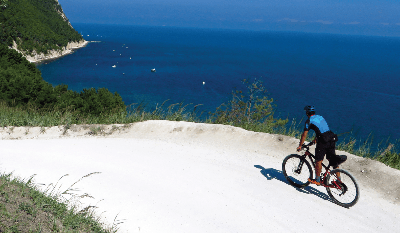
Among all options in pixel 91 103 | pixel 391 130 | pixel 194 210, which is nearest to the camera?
pixel 194 210

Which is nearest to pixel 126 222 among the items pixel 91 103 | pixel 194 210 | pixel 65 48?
pixel 194 210

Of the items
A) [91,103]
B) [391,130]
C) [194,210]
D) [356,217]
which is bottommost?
[391,130]

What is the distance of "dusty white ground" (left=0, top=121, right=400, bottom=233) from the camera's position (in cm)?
573

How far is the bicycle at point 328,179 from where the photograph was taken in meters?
6.77

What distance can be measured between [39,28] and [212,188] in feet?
412

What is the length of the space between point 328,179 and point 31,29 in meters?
121

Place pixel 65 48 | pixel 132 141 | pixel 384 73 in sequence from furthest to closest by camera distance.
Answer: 1. pixel 65 48
2. pixel 384 73
3. pixel 132 141

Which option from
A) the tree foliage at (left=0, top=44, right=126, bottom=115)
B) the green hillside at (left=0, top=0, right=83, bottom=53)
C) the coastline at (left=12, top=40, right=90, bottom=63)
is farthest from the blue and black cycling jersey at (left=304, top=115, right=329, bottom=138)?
the coastline at (left=12, top=40, right=90, bottom=63)

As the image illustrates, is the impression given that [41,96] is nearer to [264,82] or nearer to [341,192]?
[341,192]

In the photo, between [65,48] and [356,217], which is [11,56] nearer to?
[356,217]

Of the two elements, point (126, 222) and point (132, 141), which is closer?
point (126, 222)

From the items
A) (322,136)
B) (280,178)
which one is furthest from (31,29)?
(322,136)

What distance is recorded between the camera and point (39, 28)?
108375 mm

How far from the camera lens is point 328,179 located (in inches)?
277
